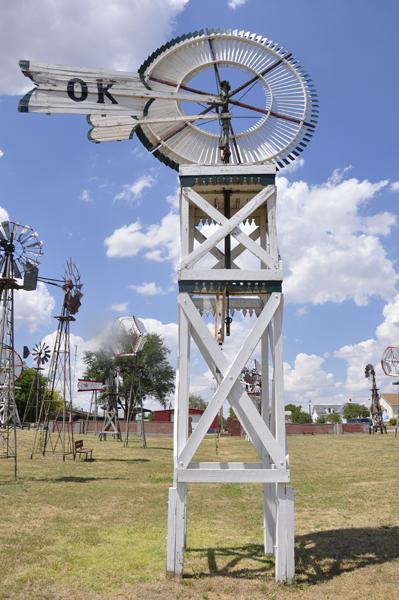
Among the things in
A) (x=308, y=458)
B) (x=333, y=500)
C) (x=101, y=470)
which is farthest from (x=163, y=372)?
(x=333, y=500)

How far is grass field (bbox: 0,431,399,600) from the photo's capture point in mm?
5969

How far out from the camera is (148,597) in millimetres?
5609

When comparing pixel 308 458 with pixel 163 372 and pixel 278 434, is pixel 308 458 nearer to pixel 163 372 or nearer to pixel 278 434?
pixel 278 434

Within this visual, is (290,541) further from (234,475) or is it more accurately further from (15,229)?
(15,229)

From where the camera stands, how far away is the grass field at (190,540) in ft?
19.6

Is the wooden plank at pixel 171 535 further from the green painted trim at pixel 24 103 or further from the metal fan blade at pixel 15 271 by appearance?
the metal fan blade at pixel 15 271

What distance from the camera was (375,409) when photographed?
4988 centimetres

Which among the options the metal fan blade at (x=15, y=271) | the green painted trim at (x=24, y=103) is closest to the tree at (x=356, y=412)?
the metal fan blade at (x=15, y=271)

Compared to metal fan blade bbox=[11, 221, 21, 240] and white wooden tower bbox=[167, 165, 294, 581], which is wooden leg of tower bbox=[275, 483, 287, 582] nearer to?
white wooden tower bbox=[167, 165, 294, 581]

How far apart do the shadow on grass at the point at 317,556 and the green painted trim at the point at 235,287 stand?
4082mm

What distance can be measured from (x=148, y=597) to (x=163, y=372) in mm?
60212

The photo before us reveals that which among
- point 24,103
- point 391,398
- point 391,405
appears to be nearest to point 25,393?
point 24,103

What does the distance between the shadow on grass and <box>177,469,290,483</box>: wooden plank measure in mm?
1391

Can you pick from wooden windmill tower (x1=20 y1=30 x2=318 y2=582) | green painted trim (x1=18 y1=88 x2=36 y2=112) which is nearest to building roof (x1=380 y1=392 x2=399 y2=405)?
wooden windmill tower (x1=20 y1=30 x2=318 y2=582)
